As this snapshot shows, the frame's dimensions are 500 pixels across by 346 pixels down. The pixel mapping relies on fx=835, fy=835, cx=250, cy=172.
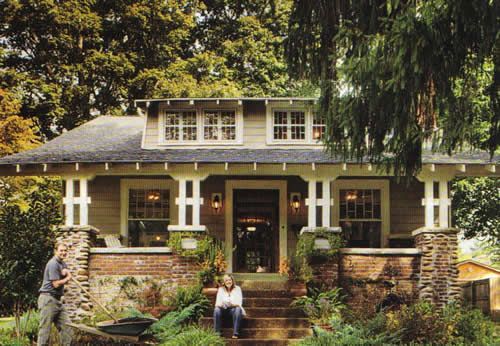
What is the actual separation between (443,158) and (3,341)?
9.45 m

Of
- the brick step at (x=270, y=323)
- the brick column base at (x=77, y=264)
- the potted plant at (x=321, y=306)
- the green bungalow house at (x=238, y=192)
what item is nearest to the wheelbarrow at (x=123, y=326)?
the brick step at (x=270, y=323)

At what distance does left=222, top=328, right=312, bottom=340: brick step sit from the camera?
48.0ft

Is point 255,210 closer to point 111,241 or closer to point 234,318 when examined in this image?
point 111,241

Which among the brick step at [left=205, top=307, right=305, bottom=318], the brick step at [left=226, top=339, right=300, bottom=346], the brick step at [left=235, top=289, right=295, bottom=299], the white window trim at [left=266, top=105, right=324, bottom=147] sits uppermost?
the white window trim at [left=266, top=105, right=324, bottom=147]

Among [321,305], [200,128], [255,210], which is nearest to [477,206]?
[255,210]

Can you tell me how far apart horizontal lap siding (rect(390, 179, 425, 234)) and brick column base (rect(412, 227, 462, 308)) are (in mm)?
2253

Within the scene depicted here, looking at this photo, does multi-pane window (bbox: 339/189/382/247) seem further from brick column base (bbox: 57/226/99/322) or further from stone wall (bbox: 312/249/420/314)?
brick column base (bbox: 57/226/99/322)

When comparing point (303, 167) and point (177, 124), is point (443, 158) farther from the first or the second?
point (177, 124)

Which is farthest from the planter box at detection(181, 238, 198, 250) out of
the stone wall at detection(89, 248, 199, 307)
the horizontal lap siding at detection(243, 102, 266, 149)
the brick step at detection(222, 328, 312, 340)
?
the horizontal lap siding at detection(243, 102, 266, 149)

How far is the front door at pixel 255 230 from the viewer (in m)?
19.5

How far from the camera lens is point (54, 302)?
12.7 m

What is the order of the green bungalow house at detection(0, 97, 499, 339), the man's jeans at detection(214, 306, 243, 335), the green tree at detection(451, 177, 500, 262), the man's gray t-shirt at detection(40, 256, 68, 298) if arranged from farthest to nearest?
the green tree at detection(451, 177, 500, 262) → the green bungalow house at detection(0, 97, 499, 339) → the man's jeans at detection(214, 306, 243, 335) → the man's gray t-shirt at detection(40, 256, 68, 298)

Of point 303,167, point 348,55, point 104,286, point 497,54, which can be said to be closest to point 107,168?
point 104,286

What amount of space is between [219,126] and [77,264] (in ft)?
15.1
